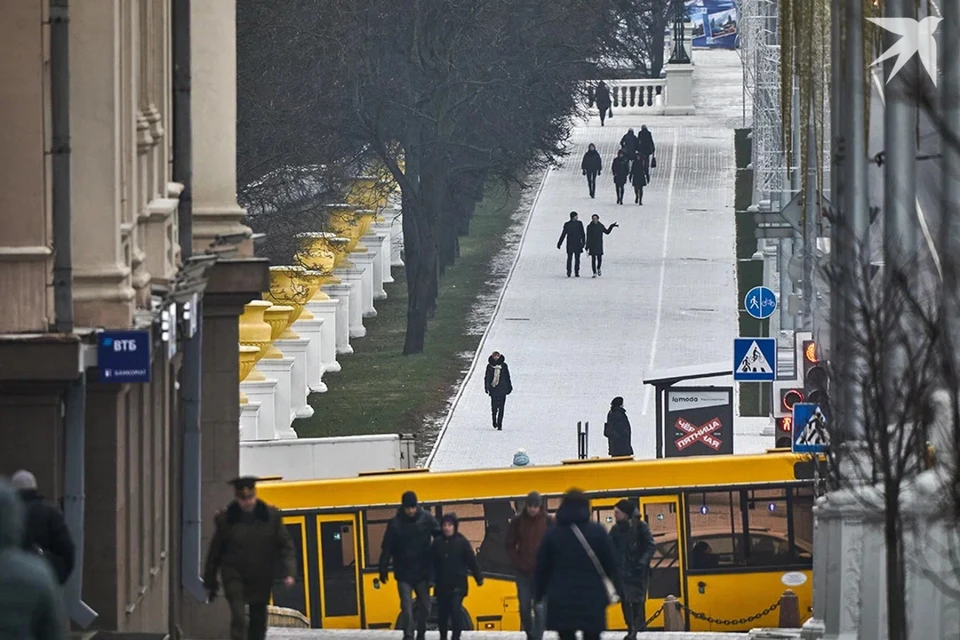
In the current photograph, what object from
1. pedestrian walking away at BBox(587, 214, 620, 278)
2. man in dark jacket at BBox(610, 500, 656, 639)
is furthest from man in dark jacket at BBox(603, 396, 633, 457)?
pedestrian walking away at BBox(587, 214, 620, 278)

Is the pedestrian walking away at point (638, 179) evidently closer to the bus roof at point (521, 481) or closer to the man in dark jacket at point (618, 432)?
the man in dark jacket at point (618, 432)

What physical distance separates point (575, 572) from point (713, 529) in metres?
13.7

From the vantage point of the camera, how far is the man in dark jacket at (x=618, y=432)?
38.2 meters

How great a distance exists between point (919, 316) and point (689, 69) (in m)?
79.8

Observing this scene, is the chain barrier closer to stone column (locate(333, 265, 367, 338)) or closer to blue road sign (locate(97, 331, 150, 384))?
blue road sign (locate(97, 331, 150, 384))

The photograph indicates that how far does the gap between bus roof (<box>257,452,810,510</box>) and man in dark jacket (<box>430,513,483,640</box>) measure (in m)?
7.05

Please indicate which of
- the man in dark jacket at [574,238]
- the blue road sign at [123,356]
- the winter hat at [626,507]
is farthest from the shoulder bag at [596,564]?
the man in dark jacket at [574,238]

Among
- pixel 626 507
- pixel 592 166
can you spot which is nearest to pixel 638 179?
pixel 592 166

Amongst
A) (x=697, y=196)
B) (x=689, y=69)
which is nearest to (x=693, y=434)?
(x=697, y=196)

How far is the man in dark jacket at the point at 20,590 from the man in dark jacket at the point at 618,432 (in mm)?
28602

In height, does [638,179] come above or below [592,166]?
below

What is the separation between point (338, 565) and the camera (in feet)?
95.3

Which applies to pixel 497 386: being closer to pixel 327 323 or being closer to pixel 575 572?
pixel 327 323

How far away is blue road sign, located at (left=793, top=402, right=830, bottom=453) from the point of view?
23781 millimetres
